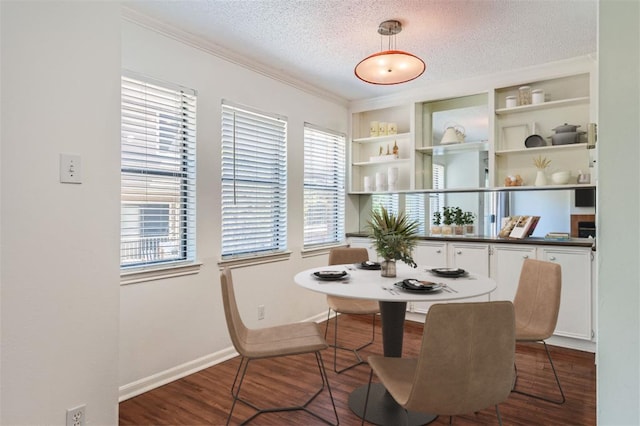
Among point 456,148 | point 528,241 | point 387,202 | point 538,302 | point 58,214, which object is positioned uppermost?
point 456,148

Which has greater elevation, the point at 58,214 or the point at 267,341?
the point at 58,214

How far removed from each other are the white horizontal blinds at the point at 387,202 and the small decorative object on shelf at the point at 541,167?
158 centimetres

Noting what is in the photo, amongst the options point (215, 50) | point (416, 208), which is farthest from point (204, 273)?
point (416, 208)

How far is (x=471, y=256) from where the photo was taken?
12.5 ft

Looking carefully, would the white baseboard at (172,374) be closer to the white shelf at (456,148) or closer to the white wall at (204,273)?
the white wall at (204,273)

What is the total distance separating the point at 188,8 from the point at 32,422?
8.09 ft

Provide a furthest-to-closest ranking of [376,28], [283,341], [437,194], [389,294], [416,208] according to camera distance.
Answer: [416,208]
[437,194]
[376,28]
[283,341]
[389,294]

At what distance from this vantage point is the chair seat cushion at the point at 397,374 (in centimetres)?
156

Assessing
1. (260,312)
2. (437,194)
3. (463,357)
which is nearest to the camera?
(463,357)

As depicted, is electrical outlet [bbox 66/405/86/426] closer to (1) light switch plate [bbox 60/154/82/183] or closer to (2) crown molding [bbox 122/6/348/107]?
(1) light switch plate [bbox 60/154/82/183]

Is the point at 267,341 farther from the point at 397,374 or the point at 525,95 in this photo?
the point at 525,95

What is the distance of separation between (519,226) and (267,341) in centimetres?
283

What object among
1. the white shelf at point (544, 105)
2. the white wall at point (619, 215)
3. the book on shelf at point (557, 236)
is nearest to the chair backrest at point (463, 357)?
the white wall at point (619, 215)

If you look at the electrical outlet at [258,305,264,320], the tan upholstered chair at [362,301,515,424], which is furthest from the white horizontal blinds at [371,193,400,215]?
the tan upholstered chair at [362,301,515,424]
